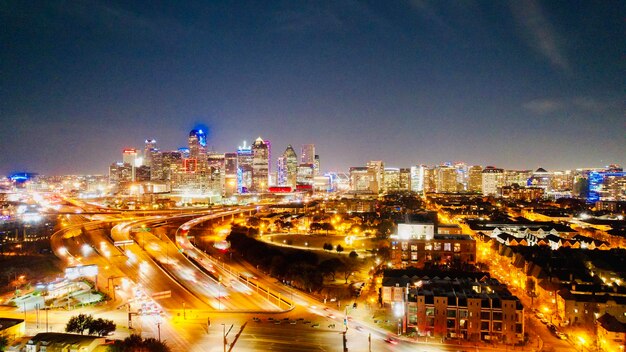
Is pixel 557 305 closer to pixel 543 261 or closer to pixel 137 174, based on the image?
pixel 543 261

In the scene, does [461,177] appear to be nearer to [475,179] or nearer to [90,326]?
[475,179]

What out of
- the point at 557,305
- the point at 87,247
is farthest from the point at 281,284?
the point at 87,247

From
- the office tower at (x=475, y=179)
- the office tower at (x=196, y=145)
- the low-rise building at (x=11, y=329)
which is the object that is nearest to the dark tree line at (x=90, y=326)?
the low-rise building at (x=11, y=329)

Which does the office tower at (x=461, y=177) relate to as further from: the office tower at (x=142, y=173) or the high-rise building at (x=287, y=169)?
Answer: the office tower at (x=142, y=173)

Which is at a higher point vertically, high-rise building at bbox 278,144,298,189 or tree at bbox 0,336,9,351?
high-rise building at bbox 278,144,298,189

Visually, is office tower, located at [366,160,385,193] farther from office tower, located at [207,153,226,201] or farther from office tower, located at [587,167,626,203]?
office tower, located at [587,167,626,203]

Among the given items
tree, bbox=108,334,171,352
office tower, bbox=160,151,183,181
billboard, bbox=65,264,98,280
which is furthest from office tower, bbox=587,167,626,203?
office tower, bbox=160,151,183,181

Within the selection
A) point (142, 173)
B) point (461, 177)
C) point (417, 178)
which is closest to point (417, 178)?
point (417, 178)
